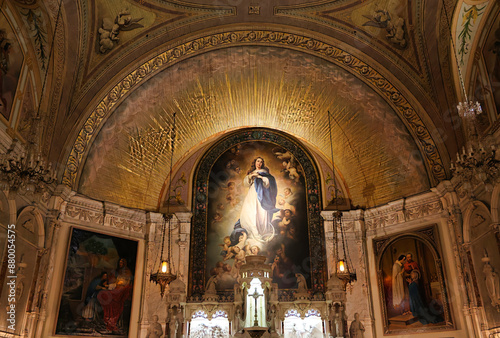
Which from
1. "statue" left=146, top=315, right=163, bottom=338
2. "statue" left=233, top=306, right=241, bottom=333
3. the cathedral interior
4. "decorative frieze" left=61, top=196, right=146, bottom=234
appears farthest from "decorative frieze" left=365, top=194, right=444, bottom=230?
"decorative frieze" left=61, top=196, right=146, bottom=234

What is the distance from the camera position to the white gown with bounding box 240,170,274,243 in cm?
1293

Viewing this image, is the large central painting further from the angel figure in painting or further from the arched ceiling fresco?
the angel figure in painting

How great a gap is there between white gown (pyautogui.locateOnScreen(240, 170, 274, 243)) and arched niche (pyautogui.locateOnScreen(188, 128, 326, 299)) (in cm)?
4

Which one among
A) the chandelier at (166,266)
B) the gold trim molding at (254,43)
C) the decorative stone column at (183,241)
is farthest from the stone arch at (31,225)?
the decorative stone column at (183,241)

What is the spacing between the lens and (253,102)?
42.9ft

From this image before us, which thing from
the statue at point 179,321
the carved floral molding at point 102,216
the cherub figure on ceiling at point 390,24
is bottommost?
the statue at point 179,321

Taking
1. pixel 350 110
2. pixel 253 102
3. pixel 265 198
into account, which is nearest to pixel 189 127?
pixel 253 102

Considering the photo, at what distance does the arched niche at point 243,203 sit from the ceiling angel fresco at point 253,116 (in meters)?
0.81

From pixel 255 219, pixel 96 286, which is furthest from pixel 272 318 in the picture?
pixel 96 286

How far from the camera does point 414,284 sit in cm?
1092

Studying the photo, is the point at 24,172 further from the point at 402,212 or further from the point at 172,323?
the point at 402,212

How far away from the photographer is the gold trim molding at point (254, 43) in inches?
440

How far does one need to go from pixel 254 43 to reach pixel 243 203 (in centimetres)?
462

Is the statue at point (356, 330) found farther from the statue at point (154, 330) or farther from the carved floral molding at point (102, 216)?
the carved floral molding at point (102, 216)
